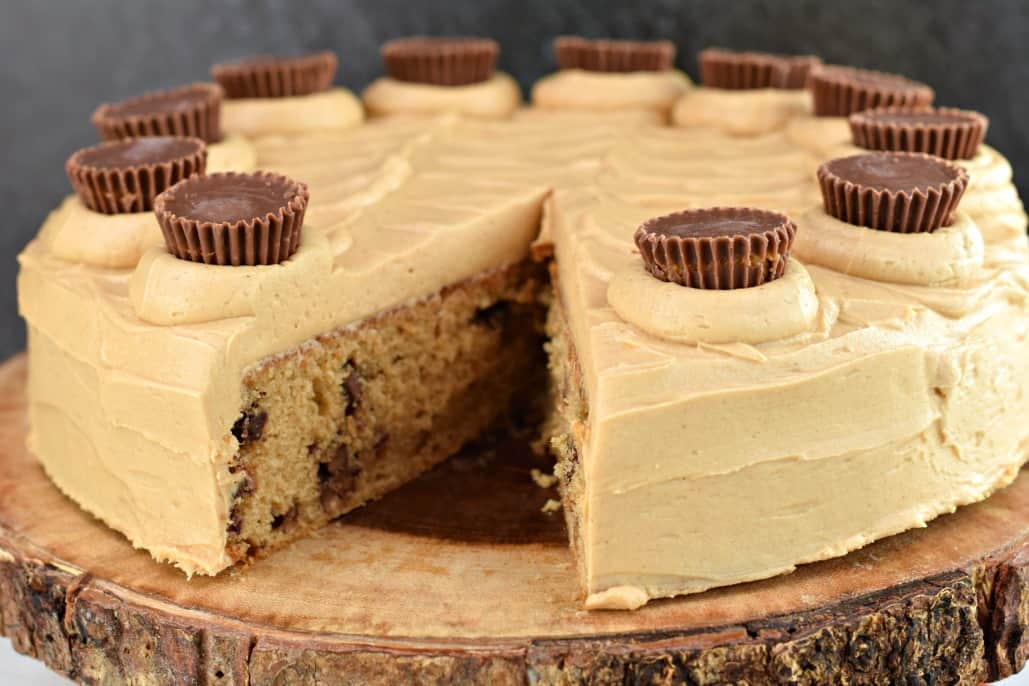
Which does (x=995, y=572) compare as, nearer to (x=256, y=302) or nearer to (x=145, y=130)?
(x=256, y=302)

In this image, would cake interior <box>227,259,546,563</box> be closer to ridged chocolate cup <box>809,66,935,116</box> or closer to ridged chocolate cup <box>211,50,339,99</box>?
ridged chocolate cup <box>809,66,935,116</box>

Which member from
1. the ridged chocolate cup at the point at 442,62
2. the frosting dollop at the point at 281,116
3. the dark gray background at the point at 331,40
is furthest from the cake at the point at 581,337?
the dark gray background at the point at 331,40

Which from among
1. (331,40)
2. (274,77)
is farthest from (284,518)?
(331,40)

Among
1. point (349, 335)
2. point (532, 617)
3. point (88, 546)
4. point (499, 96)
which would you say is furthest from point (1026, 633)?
point (499, 96)

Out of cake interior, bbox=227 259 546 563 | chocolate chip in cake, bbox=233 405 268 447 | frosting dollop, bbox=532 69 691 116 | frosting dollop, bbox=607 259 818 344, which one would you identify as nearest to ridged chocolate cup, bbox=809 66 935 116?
frosting dollop, bbox=532 69 691 116

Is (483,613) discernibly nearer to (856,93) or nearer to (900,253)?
(900,253)
